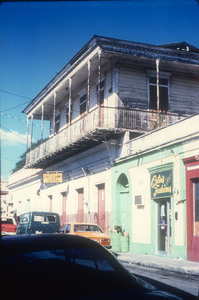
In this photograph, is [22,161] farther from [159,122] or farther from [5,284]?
[5,284]

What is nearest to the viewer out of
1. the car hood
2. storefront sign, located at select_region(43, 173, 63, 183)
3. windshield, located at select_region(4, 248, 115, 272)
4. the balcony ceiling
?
windshield, located at select_region(4, 248, 115, 272)

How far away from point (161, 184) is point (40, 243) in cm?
1396

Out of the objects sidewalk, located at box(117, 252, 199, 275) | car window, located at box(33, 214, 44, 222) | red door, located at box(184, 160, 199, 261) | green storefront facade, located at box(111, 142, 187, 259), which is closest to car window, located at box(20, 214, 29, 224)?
car window, located at box(33, 214, 44, 222)

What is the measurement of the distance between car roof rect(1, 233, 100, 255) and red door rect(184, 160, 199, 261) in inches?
463

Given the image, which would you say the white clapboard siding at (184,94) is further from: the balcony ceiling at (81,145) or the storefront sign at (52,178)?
the storefront sign at (52,178)

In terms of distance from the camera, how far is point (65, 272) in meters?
3.27

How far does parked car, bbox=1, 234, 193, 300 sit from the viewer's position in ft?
9.30

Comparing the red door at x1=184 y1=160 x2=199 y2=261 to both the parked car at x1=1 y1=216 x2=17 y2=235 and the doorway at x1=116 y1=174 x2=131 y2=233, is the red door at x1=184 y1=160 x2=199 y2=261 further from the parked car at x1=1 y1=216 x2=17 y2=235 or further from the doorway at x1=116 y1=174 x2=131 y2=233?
the parked car at x1=1 y1=216 x2=17 y2=235

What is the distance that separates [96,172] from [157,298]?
67.6 ft

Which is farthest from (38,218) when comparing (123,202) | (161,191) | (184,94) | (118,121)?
(184,94)

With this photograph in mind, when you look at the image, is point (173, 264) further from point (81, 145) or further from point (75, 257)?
point (81, 145)

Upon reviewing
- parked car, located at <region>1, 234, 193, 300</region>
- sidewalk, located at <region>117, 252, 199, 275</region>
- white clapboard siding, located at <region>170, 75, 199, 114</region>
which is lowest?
sidewalk, located at <region>117, 252, 199, 275</region>

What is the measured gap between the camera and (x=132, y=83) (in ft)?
72.0

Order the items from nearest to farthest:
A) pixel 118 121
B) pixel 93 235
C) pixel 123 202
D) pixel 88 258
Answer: pixel 88 258 → pixel 93 235 → pixel 118 121 → pixel 123 202
